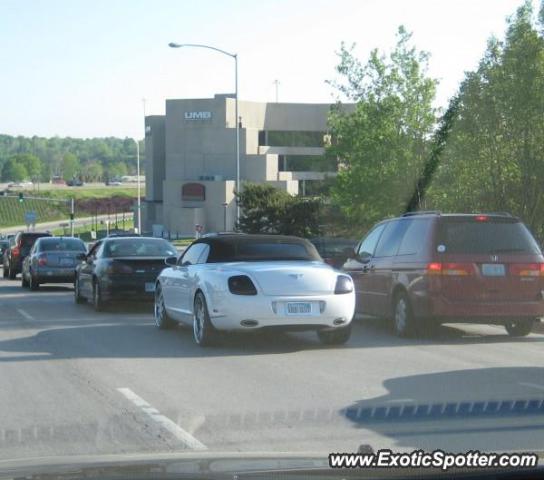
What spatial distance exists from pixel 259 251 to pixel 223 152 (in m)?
80.2

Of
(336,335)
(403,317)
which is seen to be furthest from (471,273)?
(336,335)

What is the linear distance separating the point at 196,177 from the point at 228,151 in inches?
154

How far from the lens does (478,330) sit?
16.4m

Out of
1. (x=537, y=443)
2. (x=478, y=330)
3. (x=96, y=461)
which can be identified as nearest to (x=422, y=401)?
(x=537, y=443)

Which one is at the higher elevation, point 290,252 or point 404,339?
point 290,252

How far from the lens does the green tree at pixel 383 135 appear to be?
1366 inches

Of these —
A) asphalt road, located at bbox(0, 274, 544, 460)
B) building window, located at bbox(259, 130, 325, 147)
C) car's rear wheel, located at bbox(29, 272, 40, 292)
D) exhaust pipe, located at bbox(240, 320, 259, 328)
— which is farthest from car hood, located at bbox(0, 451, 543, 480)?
building window, located at bbox(259, 130, 325, 147)

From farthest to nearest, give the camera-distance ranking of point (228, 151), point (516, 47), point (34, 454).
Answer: point (228, 151) → point (516, 47) → point (34, 454)

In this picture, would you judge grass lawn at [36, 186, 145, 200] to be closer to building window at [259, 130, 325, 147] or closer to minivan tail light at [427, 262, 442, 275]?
building window at [259, 130, 325, 147]

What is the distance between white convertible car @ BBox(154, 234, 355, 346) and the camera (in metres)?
13.1

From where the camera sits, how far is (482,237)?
14.5 metres

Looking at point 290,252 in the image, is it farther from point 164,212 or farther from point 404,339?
point 164,212

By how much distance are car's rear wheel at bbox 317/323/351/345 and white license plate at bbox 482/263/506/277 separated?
7.05ft

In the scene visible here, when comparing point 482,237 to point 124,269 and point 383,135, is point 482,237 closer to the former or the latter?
point 124,269
